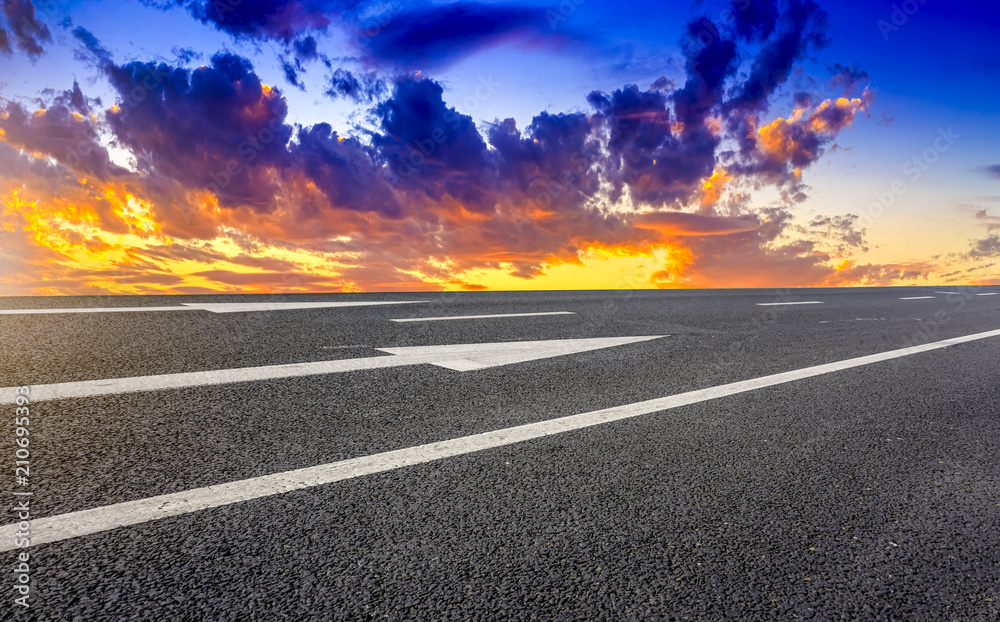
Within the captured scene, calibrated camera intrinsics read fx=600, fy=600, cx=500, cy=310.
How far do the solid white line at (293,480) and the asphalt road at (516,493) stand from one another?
0.21ft

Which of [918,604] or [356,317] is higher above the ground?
[356,317]

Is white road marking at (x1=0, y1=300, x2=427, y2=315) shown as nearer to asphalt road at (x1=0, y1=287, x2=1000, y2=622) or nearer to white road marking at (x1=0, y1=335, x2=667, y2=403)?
asphalt road at (x1=0, y1=287, x2=1000, y2=622)

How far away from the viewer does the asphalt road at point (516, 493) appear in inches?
72.3

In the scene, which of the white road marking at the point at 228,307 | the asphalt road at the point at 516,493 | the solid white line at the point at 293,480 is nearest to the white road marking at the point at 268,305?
the white road marking at the point at 228,307

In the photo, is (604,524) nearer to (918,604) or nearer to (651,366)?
(918,604)

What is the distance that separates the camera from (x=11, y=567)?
1.91 meters

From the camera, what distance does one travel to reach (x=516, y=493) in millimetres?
2551

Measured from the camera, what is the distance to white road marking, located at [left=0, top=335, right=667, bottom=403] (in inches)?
156

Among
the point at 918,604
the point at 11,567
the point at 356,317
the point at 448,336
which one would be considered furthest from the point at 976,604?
the point at 356,317

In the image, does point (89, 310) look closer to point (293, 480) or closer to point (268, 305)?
point (268, 305)

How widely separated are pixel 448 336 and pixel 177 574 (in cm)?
473

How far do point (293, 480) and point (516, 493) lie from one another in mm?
966

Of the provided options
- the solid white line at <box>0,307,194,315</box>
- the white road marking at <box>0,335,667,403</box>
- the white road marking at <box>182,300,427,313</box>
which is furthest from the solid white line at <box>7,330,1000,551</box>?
the solid white line at <box>0,307,194,315</box>

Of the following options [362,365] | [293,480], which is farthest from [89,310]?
[293,480]
